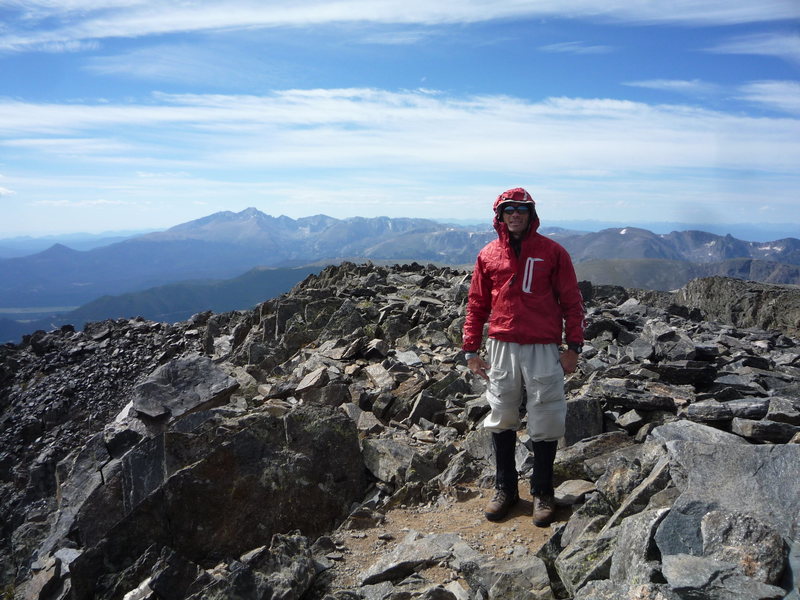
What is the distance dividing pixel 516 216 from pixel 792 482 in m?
4.48

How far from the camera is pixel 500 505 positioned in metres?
8.89

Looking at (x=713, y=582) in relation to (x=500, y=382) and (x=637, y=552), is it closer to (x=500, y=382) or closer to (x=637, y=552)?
(x=637, y=552)

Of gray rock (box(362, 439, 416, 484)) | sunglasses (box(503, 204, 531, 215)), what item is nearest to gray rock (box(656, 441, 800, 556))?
sunglasses (box(503, 204, 531, 215))

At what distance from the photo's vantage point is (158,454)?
37.5 feet

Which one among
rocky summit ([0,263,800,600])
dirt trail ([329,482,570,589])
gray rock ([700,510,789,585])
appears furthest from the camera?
dirt trail ([329,482,570,589])

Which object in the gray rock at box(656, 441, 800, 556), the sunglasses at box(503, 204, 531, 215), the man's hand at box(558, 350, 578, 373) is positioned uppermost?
the sunglasses at box(503, 204, 531, 215)

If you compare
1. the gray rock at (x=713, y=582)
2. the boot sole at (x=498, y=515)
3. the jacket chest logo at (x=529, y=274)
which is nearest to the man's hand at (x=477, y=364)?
the jacket chest logo at (x=529, y=274)

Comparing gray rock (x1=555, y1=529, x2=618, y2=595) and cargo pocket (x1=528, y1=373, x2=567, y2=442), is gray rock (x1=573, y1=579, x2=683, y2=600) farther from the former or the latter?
cargo pocket (x1=528, y1=373, x2=567, y2=442)

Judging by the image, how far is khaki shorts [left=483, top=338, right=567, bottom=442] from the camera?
8.24m

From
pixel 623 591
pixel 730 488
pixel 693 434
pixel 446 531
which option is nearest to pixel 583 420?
pixel 693 434

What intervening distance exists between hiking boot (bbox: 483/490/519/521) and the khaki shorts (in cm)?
113

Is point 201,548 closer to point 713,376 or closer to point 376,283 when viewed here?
point 713,376

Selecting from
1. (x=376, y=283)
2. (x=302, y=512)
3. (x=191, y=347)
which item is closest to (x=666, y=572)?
(x=302, y=512)

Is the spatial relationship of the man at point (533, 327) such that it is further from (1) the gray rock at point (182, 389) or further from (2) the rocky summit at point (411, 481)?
(1) the gray rock at point (182, 389)
